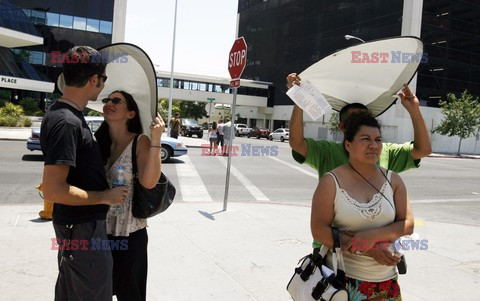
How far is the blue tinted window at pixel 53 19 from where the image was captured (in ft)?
143

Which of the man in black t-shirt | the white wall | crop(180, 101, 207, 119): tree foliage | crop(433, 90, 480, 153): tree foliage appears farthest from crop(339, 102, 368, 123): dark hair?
crop(180, 101, 207, 119): tree foliage

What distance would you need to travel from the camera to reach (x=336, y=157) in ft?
9.19

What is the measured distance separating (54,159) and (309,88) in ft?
5.50

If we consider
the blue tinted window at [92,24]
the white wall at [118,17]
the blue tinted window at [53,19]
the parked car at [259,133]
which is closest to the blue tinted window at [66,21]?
the blue tinted window at [53,19]

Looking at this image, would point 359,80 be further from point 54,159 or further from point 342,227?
point 54,159

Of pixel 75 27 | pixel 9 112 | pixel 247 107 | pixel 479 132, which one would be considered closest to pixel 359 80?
pixel 9 112

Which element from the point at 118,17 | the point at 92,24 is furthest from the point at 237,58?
the point at 92,24

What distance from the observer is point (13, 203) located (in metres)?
7.20

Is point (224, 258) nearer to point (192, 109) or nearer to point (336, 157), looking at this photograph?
point (336, 157)

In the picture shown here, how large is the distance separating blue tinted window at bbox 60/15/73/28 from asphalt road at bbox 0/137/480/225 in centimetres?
3321

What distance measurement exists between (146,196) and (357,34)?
47.3 m

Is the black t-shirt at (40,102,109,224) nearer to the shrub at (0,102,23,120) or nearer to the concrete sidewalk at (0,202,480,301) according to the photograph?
the concrete sidewalk at (0,202,480,301)

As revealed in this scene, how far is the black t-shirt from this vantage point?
193 centimetres

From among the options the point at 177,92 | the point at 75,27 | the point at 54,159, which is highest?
the point at 75,27
